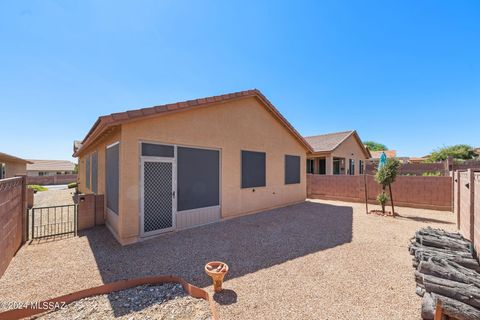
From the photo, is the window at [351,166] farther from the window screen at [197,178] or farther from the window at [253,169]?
the window screen at [197,178]

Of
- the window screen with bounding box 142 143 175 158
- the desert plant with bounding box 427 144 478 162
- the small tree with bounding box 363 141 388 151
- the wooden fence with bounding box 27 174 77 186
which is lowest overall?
the wooden fence with bounding box 27 174 77 186

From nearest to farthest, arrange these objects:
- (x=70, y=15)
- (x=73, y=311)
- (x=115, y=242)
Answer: (x=73, y=311) < (x=115, y=242) < (x=70, y=15)

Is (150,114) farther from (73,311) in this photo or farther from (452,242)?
(452,242)

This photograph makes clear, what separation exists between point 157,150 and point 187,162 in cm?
102

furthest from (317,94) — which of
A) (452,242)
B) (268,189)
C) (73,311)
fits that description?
(73,311)

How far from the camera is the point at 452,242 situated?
14.2ft

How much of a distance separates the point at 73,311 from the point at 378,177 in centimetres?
1068

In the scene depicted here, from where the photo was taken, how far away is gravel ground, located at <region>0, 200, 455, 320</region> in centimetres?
289

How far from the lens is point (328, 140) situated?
18.8 m

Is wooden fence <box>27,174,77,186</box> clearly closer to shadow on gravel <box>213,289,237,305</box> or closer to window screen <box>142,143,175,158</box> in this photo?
window screen <box>142,143,175,158</box>

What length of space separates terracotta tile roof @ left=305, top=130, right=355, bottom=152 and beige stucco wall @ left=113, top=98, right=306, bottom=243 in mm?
5791

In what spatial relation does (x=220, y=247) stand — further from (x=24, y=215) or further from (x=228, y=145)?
(x=24, y=215)

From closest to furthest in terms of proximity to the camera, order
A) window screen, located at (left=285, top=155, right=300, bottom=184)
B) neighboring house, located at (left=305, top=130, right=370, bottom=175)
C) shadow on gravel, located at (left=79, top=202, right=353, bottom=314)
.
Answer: shadow on gravel, located at (left=79, top=202, right=353, bottom=314) → window screen, located at (left=285, top=155, right=300, bottom=184) → neighboring house, located at (left=305, top=130, right=370, bottom=175)

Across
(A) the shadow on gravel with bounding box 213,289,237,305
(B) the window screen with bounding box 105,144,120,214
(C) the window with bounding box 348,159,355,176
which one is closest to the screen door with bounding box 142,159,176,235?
(B) the window screen with bounding box 105,144,120,214
